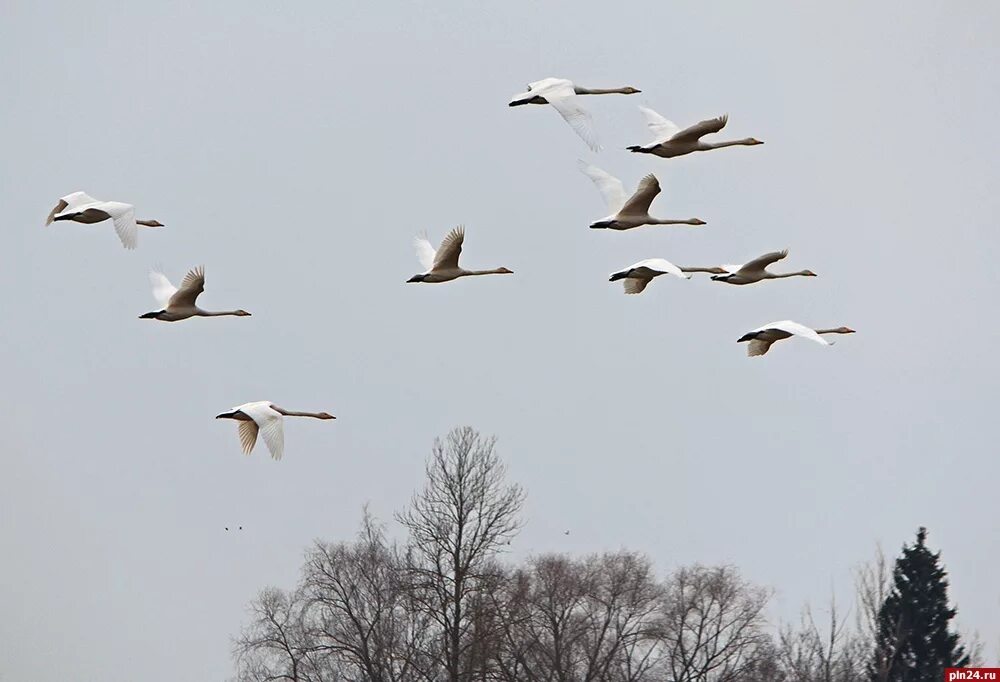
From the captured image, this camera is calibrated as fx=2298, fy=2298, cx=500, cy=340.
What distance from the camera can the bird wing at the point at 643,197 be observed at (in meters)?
32.4

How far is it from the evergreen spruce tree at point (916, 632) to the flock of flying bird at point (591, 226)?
32705 millimetres

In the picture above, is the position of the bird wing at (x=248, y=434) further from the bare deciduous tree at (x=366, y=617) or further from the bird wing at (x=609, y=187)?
the bare deciduous tree at (x=366, y=617)

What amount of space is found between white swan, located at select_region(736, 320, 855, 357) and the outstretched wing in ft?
8.17

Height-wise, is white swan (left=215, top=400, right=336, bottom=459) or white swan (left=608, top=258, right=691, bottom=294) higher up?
white swan (left=608, top=258, right=691, bottom=294)

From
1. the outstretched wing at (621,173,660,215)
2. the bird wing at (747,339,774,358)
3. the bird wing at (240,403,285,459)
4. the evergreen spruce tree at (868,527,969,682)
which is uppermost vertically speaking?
the evergreen spruce tree at (868,527,969,682)

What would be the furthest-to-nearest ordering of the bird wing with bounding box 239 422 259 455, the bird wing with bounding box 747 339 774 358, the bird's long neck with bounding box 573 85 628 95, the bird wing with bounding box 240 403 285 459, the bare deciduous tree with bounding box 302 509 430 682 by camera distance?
the bare deciduous tree with bounding box 302 509 430 682 → the bird's long neck with bounding box 573 85 628 95 → the bird wing with bounding box 747 339 774 358 → the bird wing with bounding box 239 422 259 455 → the bird wing with bounding box 240 403 285 459

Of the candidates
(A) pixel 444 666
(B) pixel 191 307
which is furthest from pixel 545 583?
(B) pixel 191 307

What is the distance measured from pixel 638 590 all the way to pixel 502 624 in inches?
428

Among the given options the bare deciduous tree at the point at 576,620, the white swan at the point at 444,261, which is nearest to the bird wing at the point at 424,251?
the white swan at the point at 444,261

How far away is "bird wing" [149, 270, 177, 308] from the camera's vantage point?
112 feet

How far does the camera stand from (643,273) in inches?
1272

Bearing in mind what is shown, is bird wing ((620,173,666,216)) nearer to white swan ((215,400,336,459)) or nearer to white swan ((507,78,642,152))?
white swan ((507,78,642,152))

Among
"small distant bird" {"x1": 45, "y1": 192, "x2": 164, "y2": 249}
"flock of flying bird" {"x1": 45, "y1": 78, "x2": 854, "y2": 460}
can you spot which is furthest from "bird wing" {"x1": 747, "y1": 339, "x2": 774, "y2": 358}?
"small distant bird" {"x1": 45, "y1": 192, "x2": 164, "y2": 249}

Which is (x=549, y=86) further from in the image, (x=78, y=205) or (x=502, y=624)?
(x=502, y=624)
